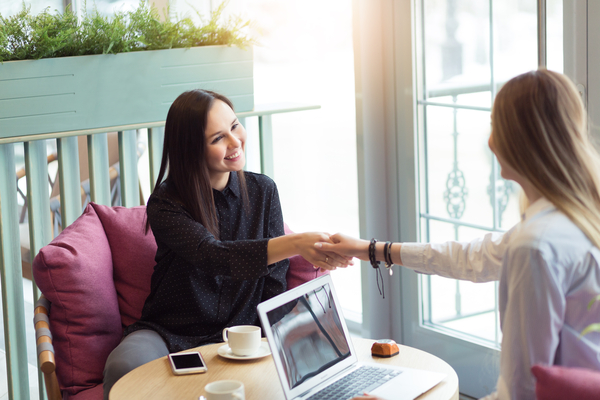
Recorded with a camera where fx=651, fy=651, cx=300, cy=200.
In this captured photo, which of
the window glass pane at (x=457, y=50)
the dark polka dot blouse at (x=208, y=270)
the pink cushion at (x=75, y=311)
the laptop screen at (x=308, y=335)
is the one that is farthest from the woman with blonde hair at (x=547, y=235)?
the window glass pane at (x=457, y=50)

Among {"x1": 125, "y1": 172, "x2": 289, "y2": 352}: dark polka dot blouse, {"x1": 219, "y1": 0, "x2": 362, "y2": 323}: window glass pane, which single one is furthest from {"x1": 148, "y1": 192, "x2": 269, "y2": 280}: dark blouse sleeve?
{"x1": 219, "y1": 0, "x2": 362, "y2": 323}: window glass pane

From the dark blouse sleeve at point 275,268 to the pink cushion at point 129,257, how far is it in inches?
14.9

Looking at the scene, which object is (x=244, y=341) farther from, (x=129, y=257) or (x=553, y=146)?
(x=553, y=146)

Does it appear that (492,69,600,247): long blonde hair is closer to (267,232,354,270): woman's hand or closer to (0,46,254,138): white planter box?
(267,232,354,270): woman's hand

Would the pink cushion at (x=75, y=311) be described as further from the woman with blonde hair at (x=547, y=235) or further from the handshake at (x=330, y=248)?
the woman with blonde hair at (x=547, y=235)

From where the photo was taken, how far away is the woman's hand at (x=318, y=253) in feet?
5.86

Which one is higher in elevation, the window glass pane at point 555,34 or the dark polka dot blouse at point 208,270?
the window glass pane at point 555,34

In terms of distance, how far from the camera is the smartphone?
59.1 inches

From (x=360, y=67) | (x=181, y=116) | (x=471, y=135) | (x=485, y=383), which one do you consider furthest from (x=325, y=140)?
(x=181, y=116)

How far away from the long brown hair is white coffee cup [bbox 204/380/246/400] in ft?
2.29

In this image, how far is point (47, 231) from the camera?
2.27m

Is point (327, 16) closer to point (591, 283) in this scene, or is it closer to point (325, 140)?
point (325, 140)

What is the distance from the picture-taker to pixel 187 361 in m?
1.54

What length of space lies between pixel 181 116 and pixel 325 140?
7.43 ft
